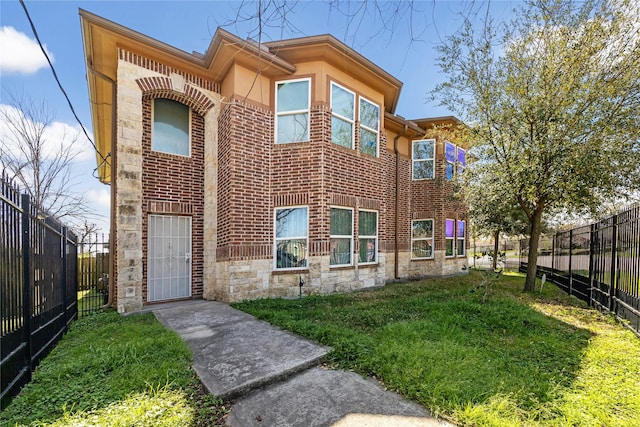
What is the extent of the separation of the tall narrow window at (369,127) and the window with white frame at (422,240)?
475cm

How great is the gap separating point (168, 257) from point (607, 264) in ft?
33.5

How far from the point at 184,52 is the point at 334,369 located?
7785 millimetres

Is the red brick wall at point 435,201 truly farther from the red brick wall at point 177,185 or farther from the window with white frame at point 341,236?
the red brick wall at point 177,185

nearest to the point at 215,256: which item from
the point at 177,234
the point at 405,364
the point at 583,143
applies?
the point at 177,234

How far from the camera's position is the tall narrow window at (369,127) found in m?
8.73

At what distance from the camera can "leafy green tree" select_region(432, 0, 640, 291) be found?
6.29 metres

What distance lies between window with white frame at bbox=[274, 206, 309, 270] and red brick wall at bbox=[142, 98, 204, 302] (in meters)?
2.16

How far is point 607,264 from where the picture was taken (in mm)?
6012

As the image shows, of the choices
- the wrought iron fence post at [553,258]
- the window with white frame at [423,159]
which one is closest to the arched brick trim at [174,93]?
the window with white frame at [423,159]


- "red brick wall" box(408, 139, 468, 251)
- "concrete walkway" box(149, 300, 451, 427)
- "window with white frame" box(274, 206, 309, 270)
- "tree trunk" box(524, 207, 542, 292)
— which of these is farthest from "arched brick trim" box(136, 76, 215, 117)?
"tree trunk" box(524, 207, 542, 292)

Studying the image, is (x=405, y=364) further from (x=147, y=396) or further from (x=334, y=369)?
(x=147, y=396)

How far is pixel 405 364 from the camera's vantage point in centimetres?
316

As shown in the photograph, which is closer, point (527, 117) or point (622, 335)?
point (622, 335)

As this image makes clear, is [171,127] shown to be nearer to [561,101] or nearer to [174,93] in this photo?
[174,93]
